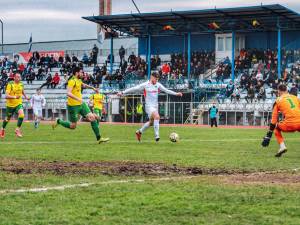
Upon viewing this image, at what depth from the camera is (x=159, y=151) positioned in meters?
17.3

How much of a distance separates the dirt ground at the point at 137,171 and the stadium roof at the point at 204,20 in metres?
37.9

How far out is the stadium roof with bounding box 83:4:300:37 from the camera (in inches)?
2010

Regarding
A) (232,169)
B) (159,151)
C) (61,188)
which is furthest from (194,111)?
(61,188)

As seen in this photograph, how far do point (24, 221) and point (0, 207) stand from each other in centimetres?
89

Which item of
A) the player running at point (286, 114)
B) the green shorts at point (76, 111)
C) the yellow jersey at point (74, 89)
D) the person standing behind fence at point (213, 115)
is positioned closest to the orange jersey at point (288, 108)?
the player running at point (286, 114)

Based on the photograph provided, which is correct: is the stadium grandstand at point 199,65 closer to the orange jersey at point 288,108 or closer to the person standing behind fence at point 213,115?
the person standing behind fence at point 213,115

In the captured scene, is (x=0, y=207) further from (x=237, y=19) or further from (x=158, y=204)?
(x=237, y=19)

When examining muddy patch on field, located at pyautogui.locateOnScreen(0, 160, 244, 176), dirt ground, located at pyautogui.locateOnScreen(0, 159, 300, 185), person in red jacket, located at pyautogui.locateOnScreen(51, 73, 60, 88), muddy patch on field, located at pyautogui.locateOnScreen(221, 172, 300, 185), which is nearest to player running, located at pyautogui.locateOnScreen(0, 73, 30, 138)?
muddy patch on field, located at pyautogui.locateOnScreen(0, 160, 244, 176)

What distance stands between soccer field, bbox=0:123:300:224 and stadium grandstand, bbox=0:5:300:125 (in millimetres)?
30783

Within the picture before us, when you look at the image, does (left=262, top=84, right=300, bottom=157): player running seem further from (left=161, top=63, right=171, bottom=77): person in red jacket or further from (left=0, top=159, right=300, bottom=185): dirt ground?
(left=161, top=63, right=171, bottom=77): person in red jacket

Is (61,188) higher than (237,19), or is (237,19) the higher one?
(237,19)

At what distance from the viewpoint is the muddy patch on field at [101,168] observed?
11492 millimetres

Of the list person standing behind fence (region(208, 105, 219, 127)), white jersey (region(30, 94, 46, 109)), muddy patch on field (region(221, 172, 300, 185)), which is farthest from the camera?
person standing behind fence (region(208, 105, 219, 127))

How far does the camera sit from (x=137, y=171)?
11.7m
